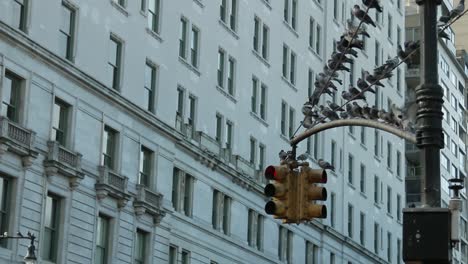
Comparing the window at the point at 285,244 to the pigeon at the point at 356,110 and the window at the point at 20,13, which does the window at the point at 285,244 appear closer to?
the window at the point at 20,13

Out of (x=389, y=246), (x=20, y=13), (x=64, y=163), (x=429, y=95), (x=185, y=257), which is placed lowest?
(x=429, y=95)

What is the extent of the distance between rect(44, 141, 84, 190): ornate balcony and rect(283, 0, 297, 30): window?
28081mm

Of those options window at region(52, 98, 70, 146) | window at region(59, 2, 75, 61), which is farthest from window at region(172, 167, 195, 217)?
window at region(59, 2, 75, 61)

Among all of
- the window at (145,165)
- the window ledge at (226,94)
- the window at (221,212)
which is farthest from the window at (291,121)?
the window at (145,165)

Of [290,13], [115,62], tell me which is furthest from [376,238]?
[115,62]

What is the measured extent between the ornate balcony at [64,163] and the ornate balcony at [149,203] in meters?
5.59

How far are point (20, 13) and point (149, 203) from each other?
40.8 ft

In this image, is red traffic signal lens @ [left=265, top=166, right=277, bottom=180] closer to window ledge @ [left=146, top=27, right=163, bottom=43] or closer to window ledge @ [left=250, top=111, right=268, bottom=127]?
window ledge @ [left=146, top=27, right=163, bottom=43]

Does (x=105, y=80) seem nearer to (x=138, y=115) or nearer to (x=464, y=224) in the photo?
(x=138, y=115)

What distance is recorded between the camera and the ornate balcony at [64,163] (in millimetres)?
44156

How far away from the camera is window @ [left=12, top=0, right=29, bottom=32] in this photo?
4278cm

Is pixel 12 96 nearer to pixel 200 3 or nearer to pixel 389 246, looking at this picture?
pixel 200 3

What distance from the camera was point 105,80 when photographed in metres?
49.0

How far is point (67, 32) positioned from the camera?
46.5 m
